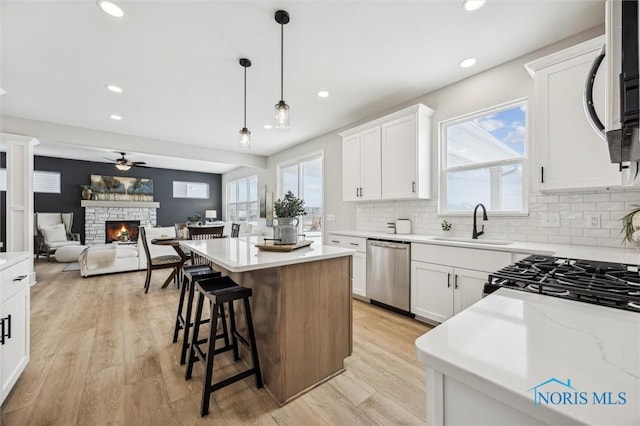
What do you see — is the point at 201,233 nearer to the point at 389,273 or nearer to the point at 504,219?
the point at 389,273

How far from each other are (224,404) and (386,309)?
2.06 meters

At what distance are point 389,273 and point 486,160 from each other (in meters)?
1.62

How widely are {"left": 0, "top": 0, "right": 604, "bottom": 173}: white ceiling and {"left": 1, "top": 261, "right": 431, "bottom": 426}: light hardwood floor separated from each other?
2.66 m

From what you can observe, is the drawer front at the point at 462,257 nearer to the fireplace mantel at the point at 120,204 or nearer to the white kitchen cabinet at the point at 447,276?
the white kitchen cabinet at the point at 447,276

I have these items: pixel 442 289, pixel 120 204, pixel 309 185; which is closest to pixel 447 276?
pixel 442 289

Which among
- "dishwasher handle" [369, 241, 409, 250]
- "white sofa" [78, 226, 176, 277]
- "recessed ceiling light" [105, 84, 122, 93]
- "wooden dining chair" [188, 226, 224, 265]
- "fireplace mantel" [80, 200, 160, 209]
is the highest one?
"recessed ceiling light" [105, 84, 122, 93]

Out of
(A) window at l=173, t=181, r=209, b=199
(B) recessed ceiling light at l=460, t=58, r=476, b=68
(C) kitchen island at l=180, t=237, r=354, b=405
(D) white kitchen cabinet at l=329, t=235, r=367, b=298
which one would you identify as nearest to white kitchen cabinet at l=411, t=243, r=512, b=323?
(D) white kitchen cabinet at l=329, t=235, r=367, b=298

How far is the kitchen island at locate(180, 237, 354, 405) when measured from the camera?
5.41 feet

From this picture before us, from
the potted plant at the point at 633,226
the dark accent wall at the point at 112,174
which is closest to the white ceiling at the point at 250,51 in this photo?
the potted plant at the point at 633,226

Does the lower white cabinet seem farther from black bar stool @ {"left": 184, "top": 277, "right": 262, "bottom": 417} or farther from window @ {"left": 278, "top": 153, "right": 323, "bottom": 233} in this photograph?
window @ {"left": 278, "top": 153, "right": 323, "bottom": 233}

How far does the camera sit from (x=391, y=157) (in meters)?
3.41

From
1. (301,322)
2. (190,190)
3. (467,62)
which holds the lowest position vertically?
(301,322)

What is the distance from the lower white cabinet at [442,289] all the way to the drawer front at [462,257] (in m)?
0.05

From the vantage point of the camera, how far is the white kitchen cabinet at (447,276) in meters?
2.33
